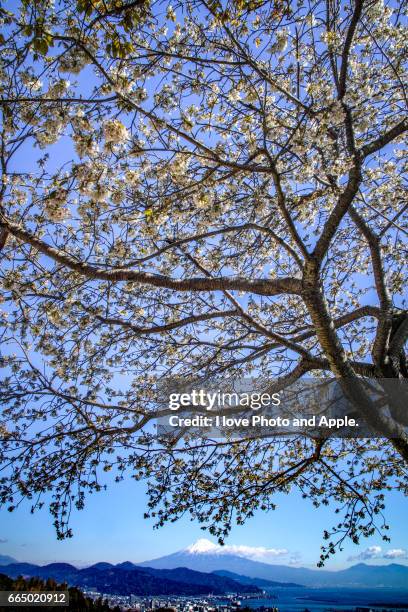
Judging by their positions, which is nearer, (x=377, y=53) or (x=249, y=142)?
(x=249, y=142)

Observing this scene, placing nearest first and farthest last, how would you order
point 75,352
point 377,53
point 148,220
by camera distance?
1. point 148,220
2. point 377,53
3. point 75,352

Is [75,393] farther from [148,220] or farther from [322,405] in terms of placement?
[322,405]

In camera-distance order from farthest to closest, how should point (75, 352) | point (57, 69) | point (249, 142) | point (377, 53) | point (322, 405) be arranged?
point (322, 405) → point (75, 352) → point (377, 53) → point (249, 142) → point (57, 69)

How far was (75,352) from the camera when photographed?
19.3ft

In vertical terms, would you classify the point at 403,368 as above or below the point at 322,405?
above

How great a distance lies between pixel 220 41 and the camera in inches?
171

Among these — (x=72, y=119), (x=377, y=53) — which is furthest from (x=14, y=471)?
(x=377, y=53)

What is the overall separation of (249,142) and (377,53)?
7.01 ft

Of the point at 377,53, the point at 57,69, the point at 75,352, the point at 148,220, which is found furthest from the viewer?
the point at 75,352

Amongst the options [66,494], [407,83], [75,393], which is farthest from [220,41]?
[66,494]

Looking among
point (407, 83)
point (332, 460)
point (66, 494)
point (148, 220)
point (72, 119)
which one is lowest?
point (66, 494)

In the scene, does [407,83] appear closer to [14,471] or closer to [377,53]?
[377,53]

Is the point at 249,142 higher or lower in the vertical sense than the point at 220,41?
lower

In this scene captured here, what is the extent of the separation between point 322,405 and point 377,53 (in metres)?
4.85
